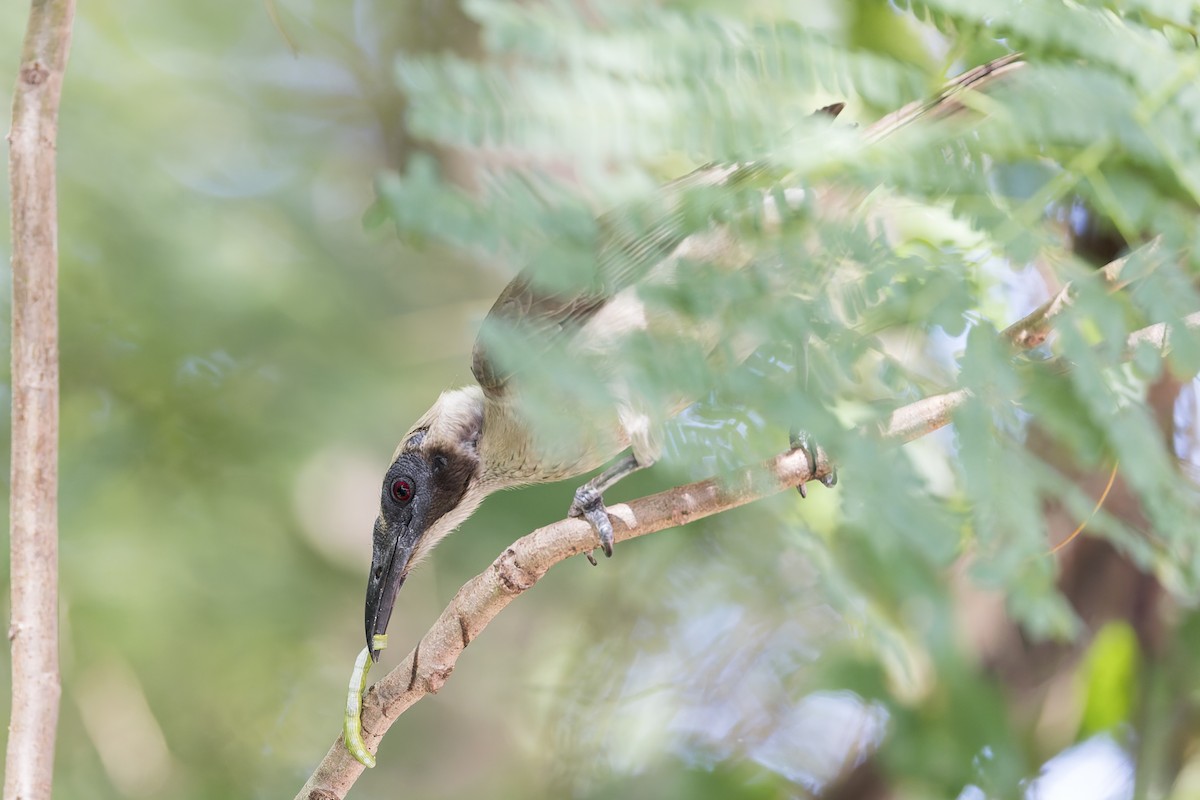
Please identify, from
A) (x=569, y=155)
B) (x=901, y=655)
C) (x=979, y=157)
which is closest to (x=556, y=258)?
(x=569, y=155)

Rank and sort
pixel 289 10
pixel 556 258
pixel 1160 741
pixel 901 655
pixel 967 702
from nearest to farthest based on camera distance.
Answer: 1. pixel 556 258
2. pixel 901 655
3. pixel 967 702
4. pixel 1160 741
5. pixel 289 10

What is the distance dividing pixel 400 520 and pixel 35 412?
0.97 m

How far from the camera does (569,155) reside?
1.24 meters

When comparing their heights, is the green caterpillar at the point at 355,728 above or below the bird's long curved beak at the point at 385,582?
above

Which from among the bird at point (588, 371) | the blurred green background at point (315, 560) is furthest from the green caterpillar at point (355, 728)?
the blurred green background at point (315, 560)

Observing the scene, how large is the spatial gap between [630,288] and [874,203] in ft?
0.96

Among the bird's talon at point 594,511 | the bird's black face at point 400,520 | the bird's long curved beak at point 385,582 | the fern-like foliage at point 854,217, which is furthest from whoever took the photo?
the bird's black face at point 400,520

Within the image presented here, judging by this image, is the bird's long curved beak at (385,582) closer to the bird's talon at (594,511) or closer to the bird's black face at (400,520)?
the bird's black face at (400,520)

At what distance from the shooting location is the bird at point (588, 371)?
1.15 m

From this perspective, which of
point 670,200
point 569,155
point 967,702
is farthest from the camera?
point 967,702

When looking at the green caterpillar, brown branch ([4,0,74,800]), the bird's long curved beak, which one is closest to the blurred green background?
the bird's long curved beak

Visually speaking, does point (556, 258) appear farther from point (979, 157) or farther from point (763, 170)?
point (979, 157)

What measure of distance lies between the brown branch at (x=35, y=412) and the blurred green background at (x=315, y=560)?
3.97 ft

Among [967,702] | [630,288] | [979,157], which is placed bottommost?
[967,702]
